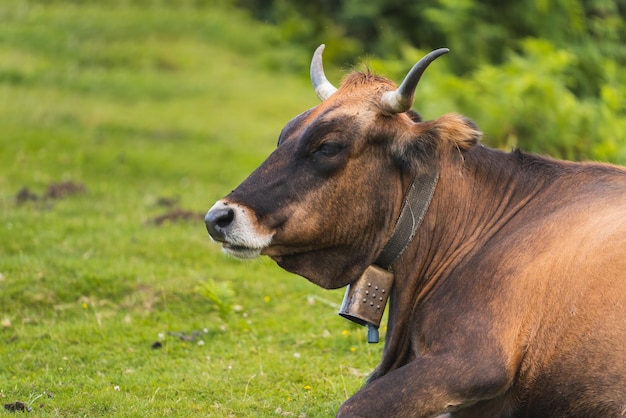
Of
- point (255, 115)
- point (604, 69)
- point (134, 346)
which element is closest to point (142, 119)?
point (255, 115)

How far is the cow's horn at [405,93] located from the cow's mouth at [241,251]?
111 cm

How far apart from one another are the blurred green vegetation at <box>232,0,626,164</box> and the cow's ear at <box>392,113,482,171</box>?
8.18 metres

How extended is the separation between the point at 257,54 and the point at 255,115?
5.16 meters

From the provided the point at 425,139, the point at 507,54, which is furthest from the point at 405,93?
the point at 507,54

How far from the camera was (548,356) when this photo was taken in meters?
5.39

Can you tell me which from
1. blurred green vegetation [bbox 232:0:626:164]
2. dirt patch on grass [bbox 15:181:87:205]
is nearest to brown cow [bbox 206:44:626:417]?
dirt patch on grass [bbox 15:181:87:205]

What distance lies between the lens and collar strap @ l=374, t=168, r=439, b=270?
19.5 feet

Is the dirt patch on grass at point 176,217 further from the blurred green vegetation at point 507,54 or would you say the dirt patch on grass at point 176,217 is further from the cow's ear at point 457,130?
the cow's ear at point 457,130

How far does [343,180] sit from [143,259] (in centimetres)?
482

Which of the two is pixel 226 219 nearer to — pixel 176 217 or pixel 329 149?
pixel 329 149

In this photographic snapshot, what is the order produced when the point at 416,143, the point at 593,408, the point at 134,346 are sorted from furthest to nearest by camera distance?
the point at 134,346 < the point at 416,143 < the point at 593,408

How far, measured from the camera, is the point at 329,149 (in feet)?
19.2

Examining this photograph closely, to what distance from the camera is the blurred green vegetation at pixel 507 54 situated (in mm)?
15344

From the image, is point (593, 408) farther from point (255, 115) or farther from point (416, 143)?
point (255, 115)
